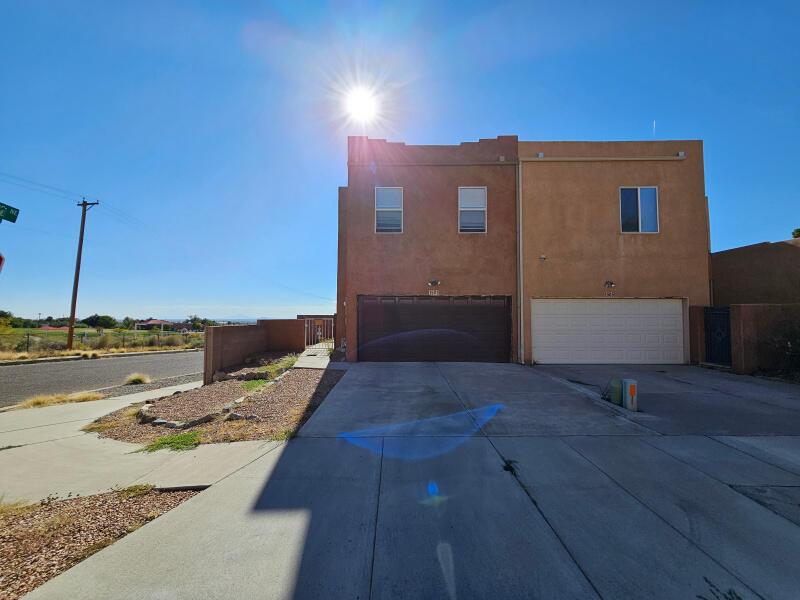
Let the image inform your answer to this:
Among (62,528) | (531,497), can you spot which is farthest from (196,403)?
(531,497)

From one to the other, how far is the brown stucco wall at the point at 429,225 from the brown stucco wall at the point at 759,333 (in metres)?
5.72

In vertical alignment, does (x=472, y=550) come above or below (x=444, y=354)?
below

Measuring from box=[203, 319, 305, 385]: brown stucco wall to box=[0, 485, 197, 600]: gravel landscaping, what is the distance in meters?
8.62

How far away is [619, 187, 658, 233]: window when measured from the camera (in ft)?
37.9

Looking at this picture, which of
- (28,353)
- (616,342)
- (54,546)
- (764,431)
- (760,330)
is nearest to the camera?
(54,546)

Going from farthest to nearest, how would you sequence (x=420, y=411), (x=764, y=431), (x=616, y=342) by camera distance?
(x=616, y=342) → (x=420, y=411) → (x=764, y=431)

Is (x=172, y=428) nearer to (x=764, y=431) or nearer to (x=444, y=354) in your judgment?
(x=444, y=354)

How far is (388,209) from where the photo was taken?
11.8 m

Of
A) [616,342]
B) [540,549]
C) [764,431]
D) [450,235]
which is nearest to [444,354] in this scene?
[450,235]

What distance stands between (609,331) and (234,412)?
35.3 feet

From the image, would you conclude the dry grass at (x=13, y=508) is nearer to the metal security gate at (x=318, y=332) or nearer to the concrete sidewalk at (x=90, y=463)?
the concrete sidewalk at (x=90, y=463)

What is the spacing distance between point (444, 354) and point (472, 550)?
928 centimetres

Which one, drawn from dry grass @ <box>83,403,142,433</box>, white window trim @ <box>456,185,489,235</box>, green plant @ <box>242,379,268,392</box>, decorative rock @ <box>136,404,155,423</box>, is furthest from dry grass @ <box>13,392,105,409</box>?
white window trim @ <box>456,185,489,235</box>

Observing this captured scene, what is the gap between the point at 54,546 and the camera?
2.74 metres
